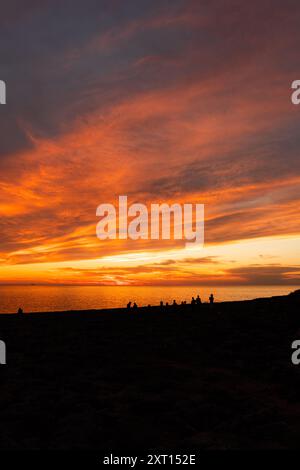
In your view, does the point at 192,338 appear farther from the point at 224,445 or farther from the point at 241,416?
the point at 224,445

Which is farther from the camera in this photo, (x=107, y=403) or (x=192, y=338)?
(x=192, y=338)

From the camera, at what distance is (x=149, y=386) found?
40.6 feet

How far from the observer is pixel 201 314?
28375 millimetres

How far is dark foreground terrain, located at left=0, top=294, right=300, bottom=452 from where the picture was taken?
28.7 ft

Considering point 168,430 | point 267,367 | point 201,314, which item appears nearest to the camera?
point 168,430

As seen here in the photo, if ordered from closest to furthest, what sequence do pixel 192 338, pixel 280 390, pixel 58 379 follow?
pixel 280 390
pixel 58 379
pixel 192 338

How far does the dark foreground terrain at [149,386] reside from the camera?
28.7 feet
